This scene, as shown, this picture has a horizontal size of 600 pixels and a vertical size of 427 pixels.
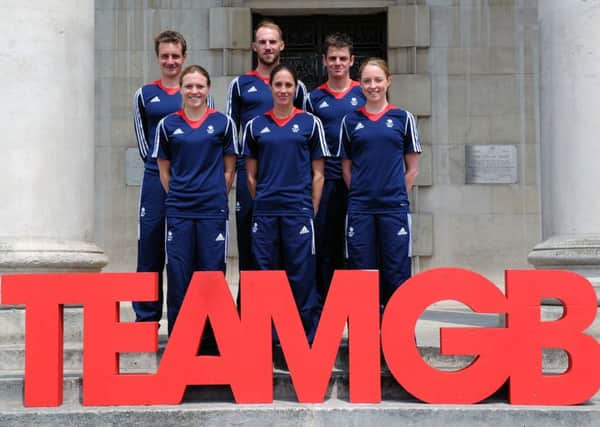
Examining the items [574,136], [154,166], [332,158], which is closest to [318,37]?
[574,136]

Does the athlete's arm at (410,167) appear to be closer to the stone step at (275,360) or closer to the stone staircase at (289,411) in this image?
the stone step at (275,360)

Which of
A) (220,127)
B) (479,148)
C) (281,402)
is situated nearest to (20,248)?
(220,127)

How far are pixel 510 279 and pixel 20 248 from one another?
3964 mm

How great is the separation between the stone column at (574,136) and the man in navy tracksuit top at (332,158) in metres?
2.01

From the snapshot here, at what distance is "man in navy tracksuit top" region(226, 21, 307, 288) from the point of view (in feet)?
24.8

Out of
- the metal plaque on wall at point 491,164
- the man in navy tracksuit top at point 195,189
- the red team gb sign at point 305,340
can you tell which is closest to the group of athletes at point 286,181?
the man in navy tracksuit top at point 195,189

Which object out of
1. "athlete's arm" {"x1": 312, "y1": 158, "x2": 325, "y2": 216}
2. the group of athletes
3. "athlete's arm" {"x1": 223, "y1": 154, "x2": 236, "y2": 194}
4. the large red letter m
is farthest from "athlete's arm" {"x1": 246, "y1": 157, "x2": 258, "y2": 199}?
the large red letter m

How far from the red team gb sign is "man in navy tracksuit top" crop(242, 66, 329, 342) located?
1.80 ft

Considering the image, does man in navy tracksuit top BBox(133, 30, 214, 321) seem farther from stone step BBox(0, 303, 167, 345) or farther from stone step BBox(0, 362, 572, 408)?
stone step BBox(0, 362, 572, 408)

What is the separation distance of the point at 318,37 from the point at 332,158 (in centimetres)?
602

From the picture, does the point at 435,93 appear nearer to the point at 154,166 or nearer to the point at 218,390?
the point at 154,166

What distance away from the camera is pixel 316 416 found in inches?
255

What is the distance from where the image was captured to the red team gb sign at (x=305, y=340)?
21.7ft

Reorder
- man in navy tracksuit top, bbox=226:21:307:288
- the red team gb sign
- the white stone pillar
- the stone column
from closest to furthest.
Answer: the red team gb sign → man in navy tracksuit top, bbox=226:21:307:288 → the white stone pillar → the stone column
